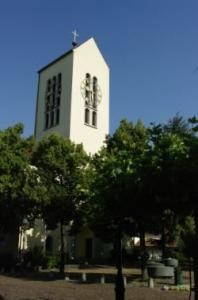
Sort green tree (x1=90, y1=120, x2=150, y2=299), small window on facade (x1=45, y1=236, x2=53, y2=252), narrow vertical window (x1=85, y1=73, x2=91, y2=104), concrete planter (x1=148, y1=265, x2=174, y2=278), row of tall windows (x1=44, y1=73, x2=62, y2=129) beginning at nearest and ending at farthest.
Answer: green tree (x1=90, y1=120, x2=150, y2=299)
concrete planter (x1=148, y1=265, x2=174, y2=278)
small window on facade (x1=45, y1=236, x2=53, y2=252)
row of tall windows (x1=44, y1=73, x2=62, y2=129)
narrow vertical window (x1=85, y1=73, x2=91, y2=104)

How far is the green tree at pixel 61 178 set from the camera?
116 feet

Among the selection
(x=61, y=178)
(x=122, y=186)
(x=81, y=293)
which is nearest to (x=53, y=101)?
(x=61, y=178)

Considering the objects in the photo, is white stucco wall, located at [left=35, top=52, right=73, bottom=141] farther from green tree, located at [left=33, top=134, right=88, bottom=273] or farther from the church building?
green tree, located at [left=33, top=134, right=88, bottom=273]

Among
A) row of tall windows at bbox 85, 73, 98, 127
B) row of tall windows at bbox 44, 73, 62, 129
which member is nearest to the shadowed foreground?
row of tall windows at bbox 85, 73, 98, 127

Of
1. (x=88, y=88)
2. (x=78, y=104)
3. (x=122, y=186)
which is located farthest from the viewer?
(x=88, y=88)

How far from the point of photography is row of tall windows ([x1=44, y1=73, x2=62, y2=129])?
55.5 metres

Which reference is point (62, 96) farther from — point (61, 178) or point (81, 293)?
point (81, 293)

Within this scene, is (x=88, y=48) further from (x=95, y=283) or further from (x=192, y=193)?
(x=192, y=193)

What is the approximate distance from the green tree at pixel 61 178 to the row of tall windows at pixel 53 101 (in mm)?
17080

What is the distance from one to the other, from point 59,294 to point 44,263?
18.3 m

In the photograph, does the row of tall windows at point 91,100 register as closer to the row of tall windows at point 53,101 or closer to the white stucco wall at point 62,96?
the white stucco wall at point 62,96

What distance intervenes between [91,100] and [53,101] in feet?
15.6

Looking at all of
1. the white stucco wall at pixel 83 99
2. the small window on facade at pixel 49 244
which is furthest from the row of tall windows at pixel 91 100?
the small window on facade at pixel 49 244

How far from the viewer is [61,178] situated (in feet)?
121
